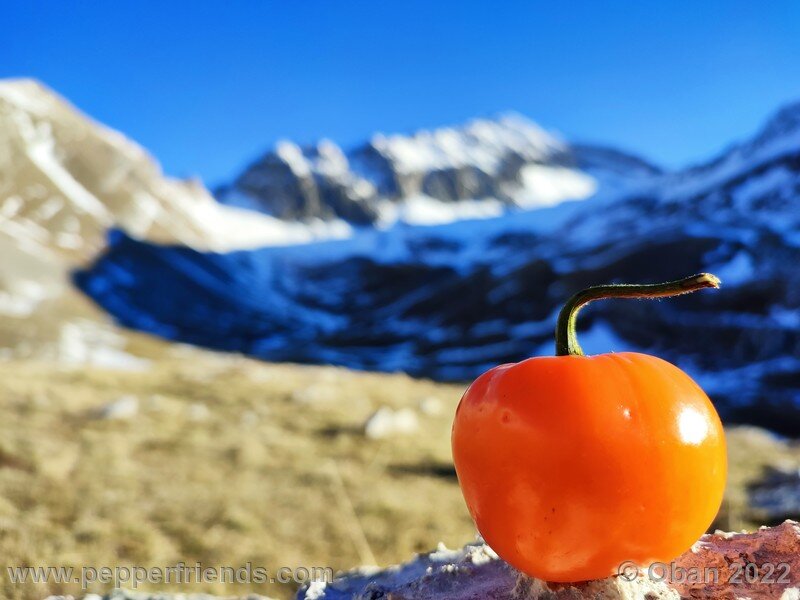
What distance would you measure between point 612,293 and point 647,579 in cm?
129

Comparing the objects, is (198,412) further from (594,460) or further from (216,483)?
(594,460)

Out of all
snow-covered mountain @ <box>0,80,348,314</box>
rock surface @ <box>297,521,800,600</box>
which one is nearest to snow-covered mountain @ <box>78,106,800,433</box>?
snow-covered mountain @ <box>0,80,348,314</box>

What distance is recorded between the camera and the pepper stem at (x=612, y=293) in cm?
234

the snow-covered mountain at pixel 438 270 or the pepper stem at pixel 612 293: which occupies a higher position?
the snow-covered mountain at pixel 438 270

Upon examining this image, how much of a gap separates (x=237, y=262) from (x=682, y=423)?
133 m

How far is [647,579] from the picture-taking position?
8.51ft

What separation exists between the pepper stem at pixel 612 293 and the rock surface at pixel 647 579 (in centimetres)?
103

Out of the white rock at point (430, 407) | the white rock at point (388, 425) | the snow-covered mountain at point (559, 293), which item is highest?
the snow-covered mountain at point (559, 293)

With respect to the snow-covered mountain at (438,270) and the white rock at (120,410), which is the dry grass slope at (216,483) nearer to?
the white rock at (120,410)

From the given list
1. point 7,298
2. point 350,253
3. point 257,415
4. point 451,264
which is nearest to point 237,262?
point 350,253

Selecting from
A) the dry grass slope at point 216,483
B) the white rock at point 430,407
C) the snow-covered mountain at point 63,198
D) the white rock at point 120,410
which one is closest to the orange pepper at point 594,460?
the dry grass slope at point 216,483

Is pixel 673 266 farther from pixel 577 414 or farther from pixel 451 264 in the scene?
pixel 577 414

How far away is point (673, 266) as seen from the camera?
77000mm

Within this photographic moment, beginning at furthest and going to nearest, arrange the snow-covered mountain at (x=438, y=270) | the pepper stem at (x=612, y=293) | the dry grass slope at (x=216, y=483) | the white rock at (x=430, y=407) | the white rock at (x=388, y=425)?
the snow-covered mountain at (x=438, y=270), the white rock at (x=430, y=407), the white rock at (x=388, y=425), the dry grass slope at (x=216, y=483), the pepper stem at (x=612, y=293)
